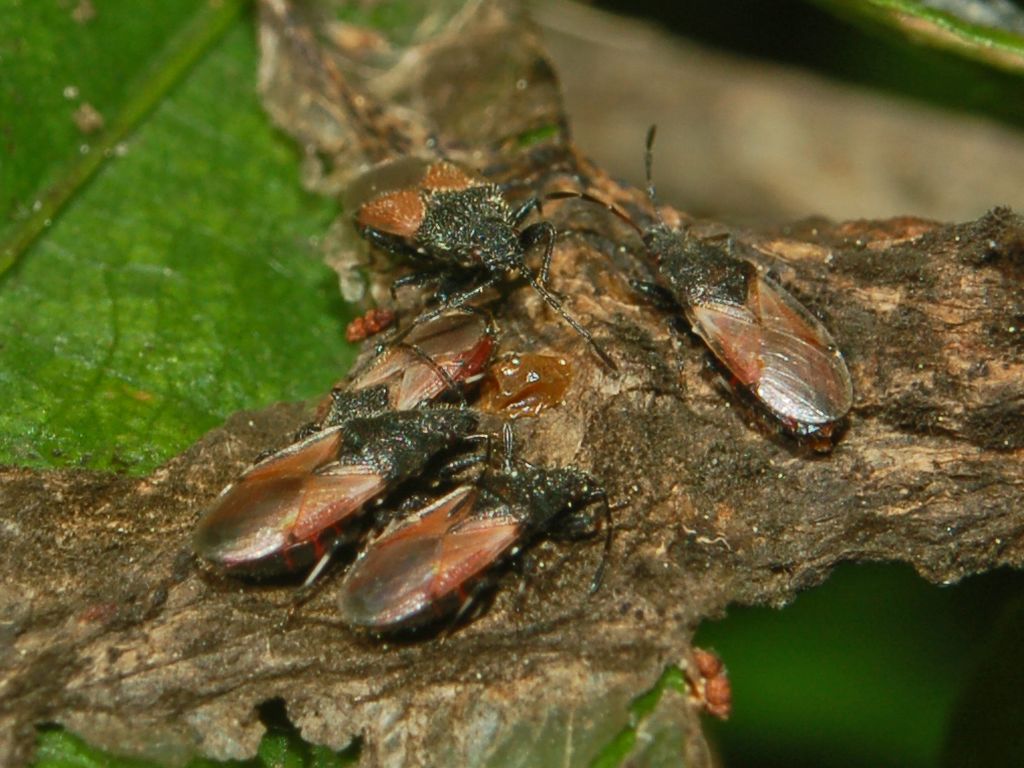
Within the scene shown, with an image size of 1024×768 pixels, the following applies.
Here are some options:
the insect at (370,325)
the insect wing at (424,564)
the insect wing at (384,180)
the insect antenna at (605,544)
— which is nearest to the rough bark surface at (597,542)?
the insect antenna at (605,544)

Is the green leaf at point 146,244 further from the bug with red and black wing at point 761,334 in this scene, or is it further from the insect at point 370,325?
the bug with red and black wing at point 761,334

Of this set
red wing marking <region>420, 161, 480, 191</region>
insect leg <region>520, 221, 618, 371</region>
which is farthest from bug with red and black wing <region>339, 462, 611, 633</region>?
red wing marking <region>420, 161, 480, 191</region>

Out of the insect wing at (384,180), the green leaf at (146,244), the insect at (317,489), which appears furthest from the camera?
the insect wing at (384,180)

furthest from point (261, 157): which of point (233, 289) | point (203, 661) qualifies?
point (203, 661)

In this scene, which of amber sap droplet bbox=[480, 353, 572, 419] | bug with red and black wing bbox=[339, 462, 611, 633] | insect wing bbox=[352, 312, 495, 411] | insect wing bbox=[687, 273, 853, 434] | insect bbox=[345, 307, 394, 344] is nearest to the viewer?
bug with red and black wing bbox=[339, 462, 611, 633]

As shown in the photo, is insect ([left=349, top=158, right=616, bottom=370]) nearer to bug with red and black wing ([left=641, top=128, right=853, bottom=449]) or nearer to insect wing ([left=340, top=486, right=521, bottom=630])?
bug with red and black wing ([left=641, top=128, right=853, bottom=449])

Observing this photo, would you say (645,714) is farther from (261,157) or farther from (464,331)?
(261,157)

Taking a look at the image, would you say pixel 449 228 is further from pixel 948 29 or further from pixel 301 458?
pixel 948 29

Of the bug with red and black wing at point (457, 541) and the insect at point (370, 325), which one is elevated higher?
the insect at point (370, 325)
